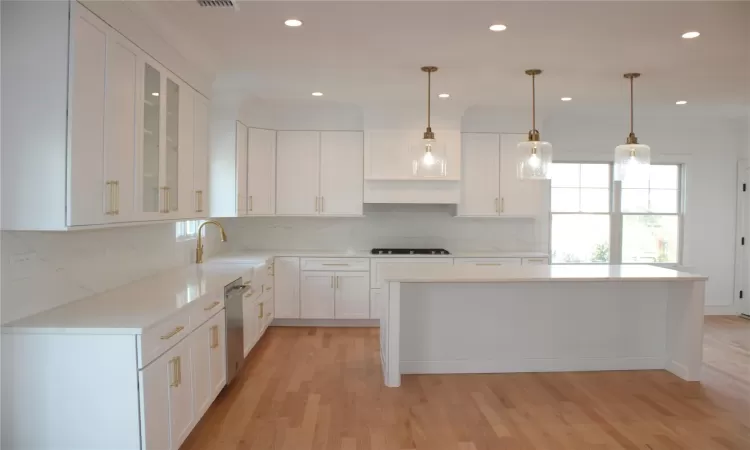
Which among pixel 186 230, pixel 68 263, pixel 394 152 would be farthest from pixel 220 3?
pixel 394 152

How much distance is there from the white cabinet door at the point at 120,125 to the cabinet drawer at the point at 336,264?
2855 millimetres

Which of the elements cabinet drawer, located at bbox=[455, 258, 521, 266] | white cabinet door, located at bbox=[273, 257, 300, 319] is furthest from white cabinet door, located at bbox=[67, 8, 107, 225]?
cabinet drawer, located at bbox=[455, 258, 521, 266]

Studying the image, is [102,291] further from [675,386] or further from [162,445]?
[675,386]

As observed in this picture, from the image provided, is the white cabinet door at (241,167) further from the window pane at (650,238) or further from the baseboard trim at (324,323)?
the window pane at (650,238)

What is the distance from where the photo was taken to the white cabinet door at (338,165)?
5773mm

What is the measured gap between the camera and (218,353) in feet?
11.0

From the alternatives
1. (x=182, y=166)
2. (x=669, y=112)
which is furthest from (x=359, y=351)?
(x=669, y=112)

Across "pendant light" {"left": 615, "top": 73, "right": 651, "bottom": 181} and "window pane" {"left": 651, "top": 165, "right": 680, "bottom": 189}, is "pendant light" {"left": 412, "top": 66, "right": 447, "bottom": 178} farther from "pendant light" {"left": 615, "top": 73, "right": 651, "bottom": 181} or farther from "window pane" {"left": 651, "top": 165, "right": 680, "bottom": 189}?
"window pane" {"left": 651, "top": 165, "right": 680, "bottom": 189}

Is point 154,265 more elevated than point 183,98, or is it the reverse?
point 183,98

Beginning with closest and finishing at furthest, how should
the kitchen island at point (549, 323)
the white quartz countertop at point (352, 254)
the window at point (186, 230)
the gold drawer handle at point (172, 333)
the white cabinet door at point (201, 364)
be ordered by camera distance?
the gold drawer handle at point (172, 333)
the white cabinet door at point (201, 364)
the kitchen island at point (549, 323)
the window at point (186, 230)
the white quartz countertop at point (352, 254)

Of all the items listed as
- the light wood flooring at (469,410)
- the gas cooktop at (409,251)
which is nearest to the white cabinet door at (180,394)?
the light wood flooring at (469,410)

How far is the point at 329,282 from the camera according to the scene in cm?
559

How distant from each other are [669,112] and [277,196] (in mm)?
4549

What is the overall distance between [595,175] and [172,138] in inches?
197
